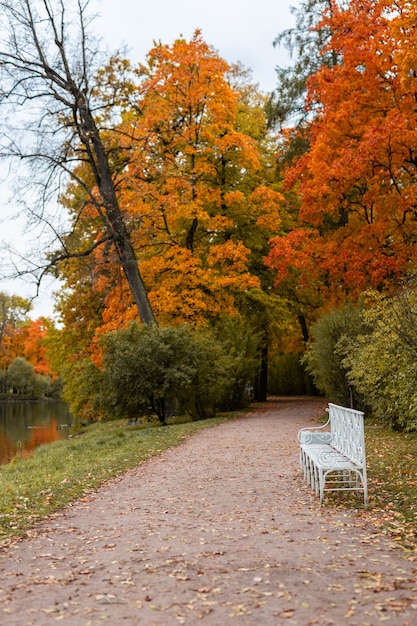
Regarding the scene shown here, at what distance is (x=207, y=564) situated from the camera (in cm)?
491

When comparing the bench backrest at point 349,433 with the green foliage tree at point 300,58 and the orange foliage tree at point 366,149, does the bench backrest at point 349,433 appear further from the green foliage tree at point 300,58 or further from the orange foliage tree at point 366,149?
the green foliage tree at point 300,58

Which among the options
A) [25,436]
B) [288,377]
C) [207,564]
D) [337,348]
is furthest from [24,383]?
[207,564]

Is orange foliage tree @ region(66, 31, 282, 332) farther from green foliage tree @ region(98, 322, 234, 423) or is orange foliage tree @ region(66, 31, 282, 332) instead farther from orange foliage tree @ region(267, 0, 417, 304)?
orange foliage tree @ region(267, 0, 417, 304)

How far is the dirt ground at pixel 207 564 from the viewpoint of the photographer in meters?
3.97

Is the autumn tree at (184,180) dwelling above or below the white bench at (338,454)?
above

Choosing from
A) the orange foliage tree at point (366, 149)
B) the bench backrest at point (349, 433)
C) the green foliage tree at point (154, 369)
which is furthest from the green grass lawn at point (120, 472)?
the orange foliage tree at point (366, 149)

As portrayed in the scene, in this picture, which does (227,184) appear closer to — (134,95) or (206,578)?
(134,95)

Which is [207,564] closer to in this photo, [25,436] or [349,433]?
[349,433]

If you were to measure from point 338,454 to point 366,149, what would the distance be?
1022 centimetres

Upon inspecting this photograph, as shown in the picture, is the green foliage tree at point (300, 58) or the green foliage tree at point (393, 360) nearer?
the green foliage tree at point (393, 360)

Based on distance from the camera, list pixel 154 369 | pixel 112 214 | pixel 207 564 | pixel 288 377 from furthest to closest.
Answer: pixel 288 377 → pixel 112 214 → pixel 154 369 → pixel 207 564

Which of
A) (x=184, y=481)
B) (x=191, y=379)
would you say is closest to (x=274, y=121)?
(x=191, y=379)

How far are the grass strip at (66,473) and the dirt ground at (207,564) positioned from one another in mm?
295

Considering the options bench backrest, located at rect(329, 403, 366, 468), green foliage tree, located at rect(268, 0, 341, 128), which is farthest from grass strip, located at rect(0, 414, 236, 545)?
green foliage tree, located at rect(268, 0, 341, 128)
